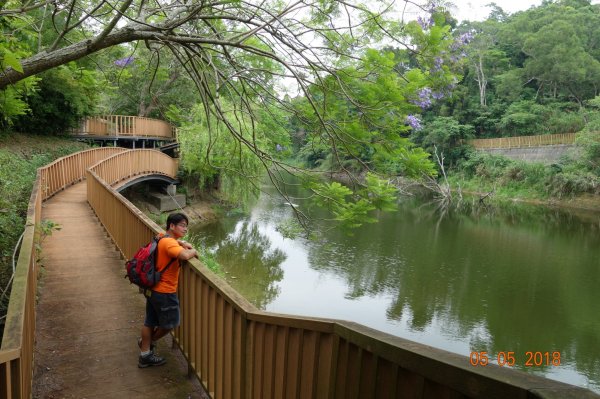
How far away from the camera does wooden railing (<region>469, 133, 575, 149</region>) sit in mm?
35816

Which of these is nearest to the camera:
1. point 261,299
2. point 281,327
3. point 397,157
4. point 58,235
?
point 281,327

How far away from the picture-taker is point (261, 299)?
1259 centimetres

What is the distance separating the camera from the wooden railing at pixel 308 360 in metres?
1.22

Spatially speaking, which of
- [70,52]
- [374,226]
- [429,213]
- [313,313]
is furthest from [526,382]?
[429,213]

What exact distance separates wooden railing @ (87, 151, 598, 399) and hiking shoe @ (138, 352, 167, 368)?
243 millimetres

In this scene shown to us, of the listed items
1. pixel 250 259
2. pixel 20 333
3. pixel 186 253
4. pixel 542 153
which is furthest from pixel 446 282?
pixel 542 153

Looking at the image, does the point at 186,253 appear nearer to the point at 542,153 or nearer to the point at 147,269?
the point at 147,269

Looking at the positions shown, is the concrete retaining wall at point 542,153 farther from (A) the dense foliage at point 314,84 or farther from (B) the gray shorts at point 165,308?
(B) the gray shorts at point 165,308

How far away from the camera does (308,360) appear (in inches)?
86.0

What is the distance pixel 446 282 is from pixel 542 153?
1120 inches

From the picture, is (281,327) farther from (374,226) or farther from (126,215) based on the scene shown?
(374,226)

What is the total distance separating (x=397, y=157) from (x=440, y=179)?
4030 cm

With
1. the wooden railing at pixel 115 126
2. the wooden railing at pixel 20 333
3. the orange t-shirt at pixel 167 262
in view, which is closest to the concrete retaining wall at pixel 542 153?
the wooden railing at pixel 115 126

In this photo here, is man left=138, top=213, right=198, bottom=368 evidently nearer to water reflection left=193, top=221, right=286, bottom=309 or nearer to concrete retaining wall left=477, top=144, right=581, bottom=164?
water reflection left=193, top=221, right=286, bottom=309
